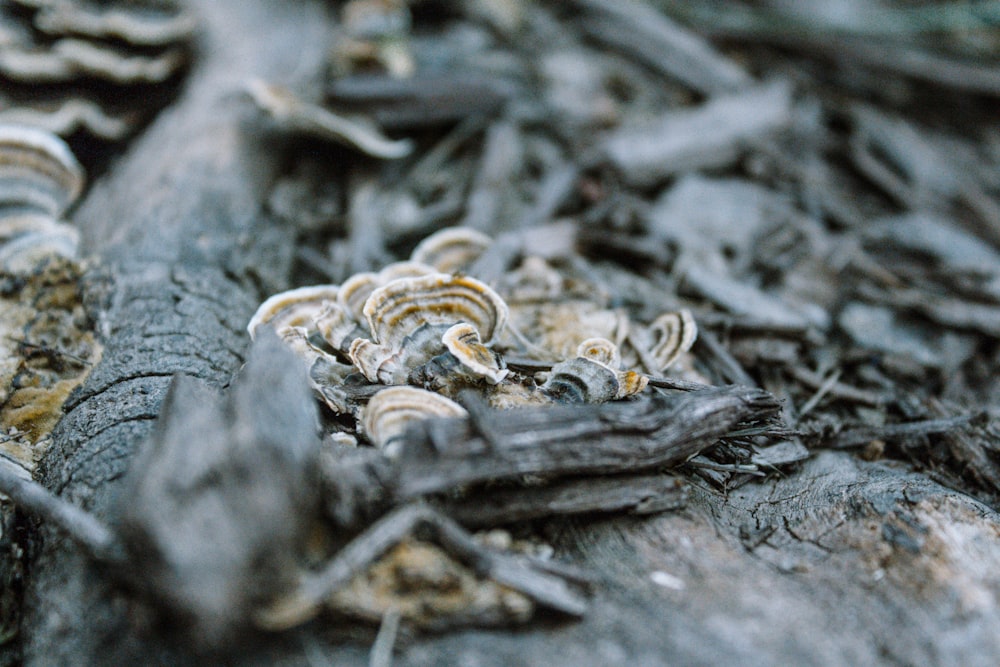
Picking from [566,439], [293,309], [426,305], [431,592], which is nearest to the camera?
[431,592]

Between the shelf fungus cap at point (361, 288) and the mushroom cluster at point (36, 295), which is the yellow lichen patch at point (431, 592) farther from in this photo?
the mushroom cluster at point (36, 295)

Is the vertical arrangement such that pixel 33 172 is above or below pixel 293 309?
above

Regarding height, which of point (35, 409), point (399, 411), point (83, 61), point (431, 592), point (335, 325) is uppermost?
point (83, 61)

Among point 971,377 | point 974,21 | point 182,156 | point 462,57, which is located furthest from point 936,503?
point 974,21

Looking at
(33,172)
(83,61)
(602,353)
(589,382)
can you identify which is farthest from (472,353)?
(83,61)

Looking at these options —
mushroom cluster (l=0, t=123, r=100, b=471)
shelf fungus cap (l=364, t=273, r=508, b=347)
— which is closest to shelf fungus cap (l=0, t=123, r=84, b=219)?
mushroom cluster (l=0, t=123, r=100, b=471)

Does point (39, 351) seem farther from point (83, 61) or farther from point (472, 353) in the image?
point (83, 61)

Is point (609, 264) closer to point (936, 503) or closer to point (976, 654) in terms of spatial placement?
point (936, 503)

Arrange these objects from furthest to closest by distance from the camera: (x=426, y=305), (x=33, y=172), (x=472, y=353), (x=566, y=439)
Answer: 1. (x=33, y=172)
2. (x=426, y=305)
3. (x=472, y=353)
4. (x=566, y=439)
